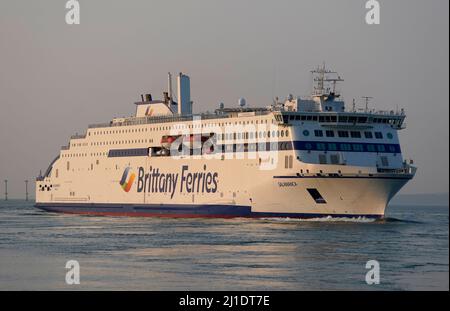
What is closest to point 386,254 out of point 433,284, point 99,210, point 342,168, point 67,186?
point 433,284

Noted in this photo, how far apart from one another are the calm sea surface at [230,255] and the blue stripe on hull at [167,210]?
0.65 meters

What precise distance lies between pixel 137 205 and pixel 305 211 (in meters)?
18.3

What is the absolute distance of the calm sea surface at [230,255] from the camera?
30172 millimetres

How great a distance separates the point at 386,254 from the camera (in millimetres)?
37938

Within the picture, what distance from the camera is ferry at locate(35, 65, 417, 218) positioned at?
53750 millimetres

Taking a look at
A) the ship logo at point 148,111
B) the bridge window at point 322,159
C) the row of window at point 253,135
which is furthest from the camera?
the ship logo at point 148,111

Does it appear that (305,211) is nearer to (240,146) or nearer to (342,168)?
(342,168)

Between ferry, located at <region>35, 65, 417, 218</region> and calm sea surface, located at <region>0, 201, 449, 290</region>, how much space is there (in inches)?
67.3

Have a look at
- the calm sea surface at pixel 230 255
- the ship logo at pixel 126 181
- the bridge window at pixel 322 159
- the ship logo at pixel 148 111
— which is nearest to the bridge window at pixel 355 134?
Answer: the bridge window at pixel 322 159

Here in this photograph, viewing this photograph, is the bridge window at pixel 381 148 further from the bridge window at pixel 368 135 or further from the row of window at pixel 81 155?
the row of window at pixel 81 155

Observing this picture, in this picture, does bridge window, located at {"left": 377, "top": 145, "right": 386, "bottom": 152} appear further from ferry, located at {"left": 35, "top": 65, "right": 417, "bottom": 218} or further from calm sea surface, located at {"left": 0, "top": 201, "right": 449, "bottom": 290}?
calm sea surface, located at {"left": 0, "top": 201, "right": 449, "bottom": 290}

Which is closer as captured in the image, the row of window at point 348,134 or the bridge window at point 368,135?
the row of window at point 348,134

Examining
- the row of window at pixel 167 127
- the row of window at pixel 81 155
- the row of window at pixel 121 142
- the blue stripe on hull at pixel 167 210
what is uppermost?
the row of window at pixel 167 127

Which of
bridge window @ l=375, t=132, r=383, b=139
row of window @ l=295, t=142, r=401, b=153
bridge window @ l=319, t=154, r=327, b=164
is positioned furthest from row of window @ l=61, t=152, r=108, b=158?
bridge window @ l=375, t=132, r=383, b=139
